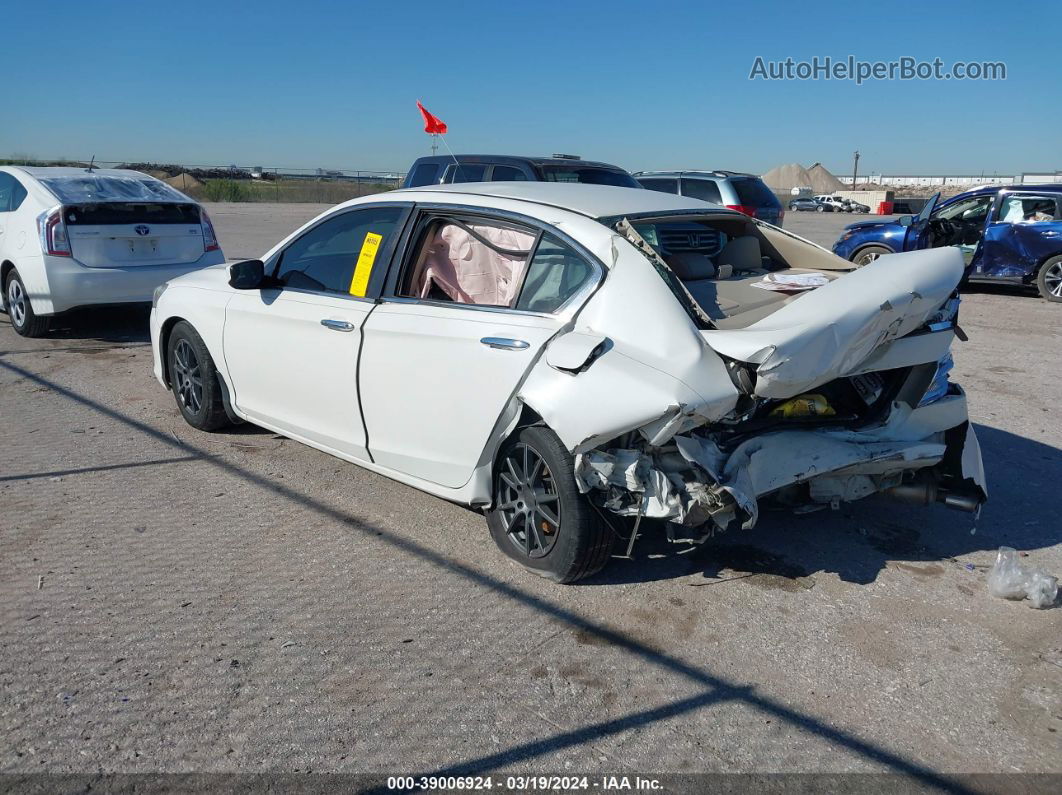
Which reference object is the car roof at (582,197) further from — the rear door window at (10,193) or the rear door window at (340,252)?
the rear door window at (10,193)

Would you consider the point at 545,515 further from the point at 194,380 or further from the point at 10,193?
the point at 10,193

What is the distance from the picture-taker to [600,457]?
3654 millimetres

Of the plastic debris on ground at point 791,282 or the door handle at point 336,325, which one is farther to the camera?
the door handle at point 336,325

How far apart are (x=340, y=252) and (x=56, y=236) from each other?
4.91 m

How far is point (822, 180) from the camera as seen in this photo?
118m

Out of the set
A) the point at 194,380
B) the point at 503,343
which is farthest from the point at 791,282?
the point at 194,380

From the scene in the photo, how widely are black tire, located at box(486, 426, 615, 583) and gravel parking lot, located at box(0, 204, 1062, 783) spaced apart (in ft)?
0.44

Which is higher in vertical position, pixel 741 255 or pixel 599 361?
pixel 741 255

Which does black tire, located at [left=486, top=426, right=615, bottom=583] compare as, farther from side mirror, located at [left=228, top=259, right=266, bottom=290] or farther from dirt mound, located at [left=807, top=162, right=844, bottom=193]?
dirt mound, located at [left=807, top=162, right=844, bottom=193]

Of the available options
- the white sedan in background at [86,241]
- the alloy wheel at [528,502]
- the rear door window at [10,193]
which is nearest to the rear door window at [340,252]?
the alloy wheel at [528,502]

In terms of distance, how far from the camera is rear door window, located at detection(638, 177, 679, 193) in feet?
50.3

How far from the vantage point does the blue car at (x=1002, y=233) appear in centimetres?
1280

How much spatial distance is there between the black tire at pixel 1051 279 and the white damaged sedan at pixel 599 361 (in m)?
9.60

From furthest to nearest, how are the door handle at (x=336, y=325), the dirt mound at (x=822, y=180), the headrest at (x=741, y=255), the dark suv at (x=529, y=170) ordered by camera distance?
1. the dirt mound at (x=822, y=180)
2. the dark suv at (x=529, y=170)
3. the headrest at (x=741, y=255)
4. the door handle at (x=336, y=325)
